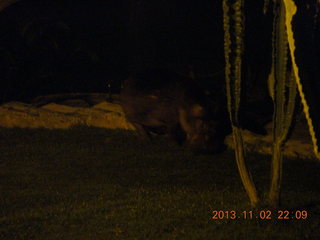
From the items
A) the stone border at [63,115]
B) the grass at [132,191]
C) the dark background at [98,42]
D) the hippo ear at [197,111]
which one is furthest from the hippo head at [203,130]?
the dark background at [98,42]

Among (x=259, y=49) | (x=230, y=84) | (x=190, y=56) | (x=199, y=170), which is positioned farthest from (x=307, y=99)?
(x=190, y=56)

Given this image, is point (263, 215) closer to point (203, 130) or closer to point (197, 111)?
point (203, 130)

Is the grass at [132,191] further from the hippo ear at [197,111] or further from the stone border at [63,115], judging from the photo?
the stone border at [63,115]

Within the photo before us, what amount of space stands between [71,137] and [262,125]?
3.19m

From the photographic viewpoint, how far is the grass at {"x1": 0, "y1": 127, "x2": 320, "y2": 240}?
448cm

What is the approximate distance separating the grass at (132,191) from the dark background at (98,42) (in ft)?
8.41

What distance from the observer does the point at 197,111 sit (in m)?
7.39

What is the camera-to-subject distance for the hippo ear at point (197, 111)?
736cm

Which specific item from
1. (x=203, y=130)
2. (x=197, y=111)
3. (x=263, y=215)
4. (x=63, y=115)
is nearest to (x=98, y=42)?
(x=63, y=115)

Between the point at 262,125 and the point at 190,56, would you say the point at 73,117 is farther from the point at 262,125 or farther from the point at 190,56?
the point at 262,125

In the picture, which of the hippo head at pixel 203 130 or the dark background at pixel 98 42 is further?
the dark background at pixel 98 42

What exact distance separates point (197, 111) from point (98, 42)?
4761 mm

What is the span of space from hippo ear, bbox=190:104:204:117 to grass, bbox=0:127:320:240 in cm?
60

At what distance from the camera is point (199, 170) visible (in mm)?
6648
